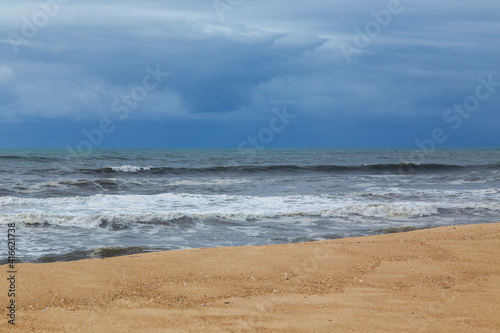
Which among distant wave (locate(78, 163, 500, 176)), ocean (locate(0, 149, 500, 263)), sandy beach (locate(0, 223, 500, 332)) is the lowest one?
sandy beach (locate(0, 223, 500, 332))

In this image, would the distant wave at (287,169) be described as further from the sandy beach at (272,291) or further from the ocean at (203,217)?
the sandy beach at (272,291)

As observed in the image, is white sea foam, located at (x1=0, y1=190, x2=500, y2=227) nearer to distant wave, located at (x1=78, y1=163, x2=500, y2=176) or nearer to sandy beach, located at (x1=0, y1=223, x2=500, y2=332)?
sandy beach, located at (x1=0, y1=223, x2=500, y2=332)

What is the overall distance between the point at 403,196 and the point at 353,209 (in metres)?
5.23

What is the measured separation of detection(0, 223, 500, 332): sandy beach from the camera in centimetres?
429

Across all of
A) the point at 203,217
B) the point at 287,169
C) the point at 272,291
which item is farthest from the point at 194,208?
the point at 287,169

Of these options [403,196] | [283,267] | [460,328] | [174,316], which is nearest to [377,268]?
[283,267]

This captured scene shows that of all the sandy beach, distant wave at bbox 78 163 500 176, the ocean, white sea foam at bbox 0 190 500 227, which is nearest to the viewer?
the sandy beach

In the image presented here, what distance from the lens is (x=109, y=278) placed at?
5.81 metres

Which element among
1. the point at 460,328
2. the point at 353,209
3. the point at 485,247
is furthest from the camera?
the point at 353,209

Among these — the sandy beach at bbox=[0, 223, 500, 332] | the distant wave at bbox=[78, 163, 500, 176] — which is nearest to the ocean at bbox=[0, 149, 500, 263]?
the sandy beach at bbox=[0, 223, 500, 332]

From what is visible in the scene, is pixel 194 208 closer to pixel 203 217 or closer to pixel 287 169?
pixel 203 217

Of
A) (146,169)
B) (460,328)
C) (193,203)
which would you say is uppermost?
(146,169)

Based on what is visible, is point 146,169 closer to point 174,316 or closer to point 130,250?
point 130,250

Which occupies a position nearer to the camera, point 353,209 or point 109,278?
point 109,278
